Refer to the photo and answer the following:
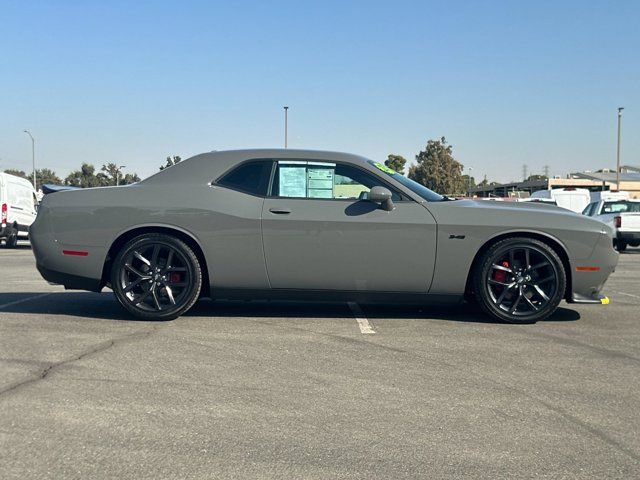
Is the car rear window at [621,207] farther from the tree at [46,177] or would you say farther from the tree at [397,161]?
the tree at [46,177]

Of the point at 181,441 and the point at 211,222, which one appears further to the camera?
the point at 211,222

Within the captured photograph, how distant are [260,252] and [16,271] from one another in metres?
6.32

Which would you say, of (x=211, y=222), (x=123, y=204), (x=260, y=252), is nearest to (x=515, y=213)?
(x=260, y=252)

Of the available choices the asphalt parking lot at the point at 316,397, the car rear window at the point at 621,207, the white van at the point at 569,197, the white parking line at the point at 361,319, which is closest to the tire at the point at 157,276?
the asphalt parking lot at the point at 316,397

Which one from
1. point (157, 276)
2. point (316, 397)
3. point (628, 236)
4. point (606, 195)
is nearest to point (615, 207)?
point (628, 236)

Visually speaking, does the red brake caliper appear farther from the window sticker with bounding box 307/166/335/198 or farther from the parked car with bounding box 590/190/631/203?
the parked car with bounding box 590/190/631/203

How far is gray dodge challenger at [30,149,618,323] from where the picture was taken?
5391mm

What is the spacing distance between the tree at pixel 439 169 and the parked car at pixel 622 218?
48.5 m

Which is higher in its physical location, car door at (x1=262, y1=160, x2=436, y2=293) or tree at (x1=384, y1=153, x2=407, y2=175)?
tree at (x1=384, y1=153, x2=407, y2=175)

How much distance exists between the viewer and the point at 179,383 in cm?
372

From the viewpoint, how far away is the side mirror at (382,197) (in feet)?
17.5

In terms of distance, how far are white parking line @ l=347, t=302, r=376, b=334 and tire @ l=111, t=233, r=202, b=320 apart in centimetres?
148

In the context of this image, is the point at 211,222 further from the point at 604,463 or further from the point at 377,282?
the point at 604,463

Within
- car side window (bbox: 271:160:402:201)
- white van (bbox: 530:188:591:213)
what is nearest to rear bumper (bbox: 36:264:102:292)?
car side window (bbox: 271:160:402:201)
